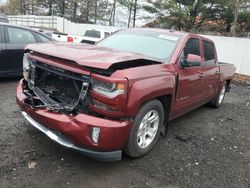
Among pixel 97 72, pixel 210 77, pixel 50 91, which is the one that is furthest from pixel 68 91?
pixel 210 77

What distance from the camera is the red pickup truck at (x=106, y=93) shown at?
130 inches

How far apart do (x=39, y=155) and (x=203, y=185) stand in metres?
2.13

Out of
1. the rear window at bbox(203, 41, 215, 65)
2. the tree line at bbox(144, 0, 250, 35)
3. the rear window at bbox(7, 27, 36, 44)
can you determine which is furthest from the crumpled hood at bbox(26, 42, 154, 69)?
the tree line at bbox(144, 0, 250, 35)

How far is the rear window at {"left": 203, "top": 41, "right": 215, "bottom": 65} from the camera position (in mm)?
5952

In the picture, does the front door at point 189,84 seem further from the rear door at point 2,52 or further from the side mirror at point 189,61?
the rear door at point 2,52

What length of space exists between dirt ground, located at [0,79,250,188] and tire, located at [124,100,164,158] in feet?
0.59

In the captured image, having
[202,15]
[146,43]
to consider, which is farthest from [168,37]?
[202,15]

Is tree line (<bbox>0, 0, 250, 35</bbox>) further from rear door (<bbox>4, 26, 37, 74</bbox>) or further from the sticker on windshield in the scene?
the sticker on windshield

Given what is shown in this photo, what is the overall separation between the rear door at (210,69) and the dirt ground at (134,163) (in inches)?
39.1

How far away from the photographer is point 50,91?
3936mm

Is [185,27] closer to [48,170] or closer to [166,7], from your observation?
[166,7]

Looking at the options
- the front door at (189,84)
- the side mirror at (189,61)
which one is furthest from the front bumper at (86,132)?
the side mirror at (189,61)

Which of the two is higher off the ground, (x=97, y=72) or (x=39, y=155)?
(x=97, y=72)

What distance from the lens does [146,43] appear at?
5.00m
